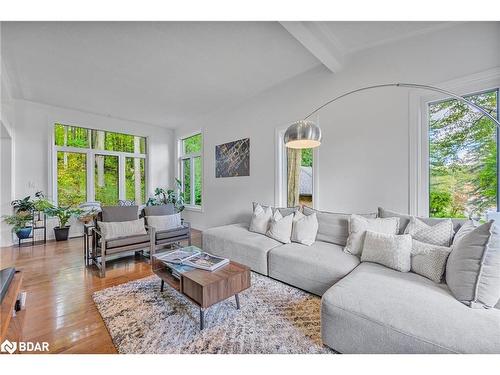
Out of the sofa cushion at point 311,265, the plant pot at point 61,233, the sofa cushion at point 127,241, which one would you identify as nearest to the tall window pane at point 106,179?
the plant pot at point 61,233

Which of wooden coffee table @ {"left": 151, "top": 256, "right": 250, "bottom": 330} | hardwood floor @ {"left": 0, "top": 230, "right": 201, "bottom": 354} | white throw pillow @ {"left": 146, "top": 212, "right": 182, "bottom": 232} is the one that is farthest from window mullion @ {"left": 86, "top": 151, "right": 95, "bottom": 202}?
wooden coffee table @ {"left": 151, "top": 256, "right": 250, "bottom": 330}

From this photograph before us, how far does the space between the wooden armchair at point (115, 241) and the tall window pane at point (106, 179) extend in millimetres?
2527

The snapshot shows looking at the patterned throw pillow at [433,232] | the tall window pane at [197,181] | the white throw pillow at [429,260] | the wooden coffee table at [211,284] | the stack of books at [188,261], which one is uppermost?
the tall window pane at [197,181]

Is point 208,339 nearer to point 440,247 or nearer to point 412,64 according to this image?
point 440,247

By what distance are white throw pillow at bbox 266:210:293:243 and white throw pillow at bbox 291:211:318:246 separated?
7cm

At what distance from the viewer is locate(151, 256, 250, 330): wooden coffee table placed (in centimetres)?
164

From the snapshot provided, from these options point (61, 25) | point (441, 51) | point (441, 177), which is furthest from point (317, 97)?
point (61, 25)

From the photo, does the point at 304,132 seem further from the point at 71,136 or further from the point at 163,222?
the point at 71,136

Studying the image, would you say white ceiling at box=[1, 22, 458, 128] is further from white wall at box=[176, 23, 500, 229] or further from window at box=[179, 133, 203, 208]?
window at box=[179, 133, 203, 208]

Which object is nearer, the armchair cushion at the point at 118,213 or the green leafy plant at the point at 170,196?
the armchair cushion at the point at 118,213

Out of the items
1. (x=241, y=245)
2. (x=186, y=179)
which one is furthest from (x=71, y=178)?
(x=241, y=245)

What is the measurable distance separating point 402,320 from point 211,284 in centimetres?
125

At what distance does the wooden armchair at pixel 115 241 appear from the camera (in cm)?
279

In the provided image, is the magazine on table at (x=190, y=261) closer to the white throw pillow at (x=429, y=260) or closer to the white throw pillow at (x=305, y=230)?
the white throw pillow at (x=305, y=230)
